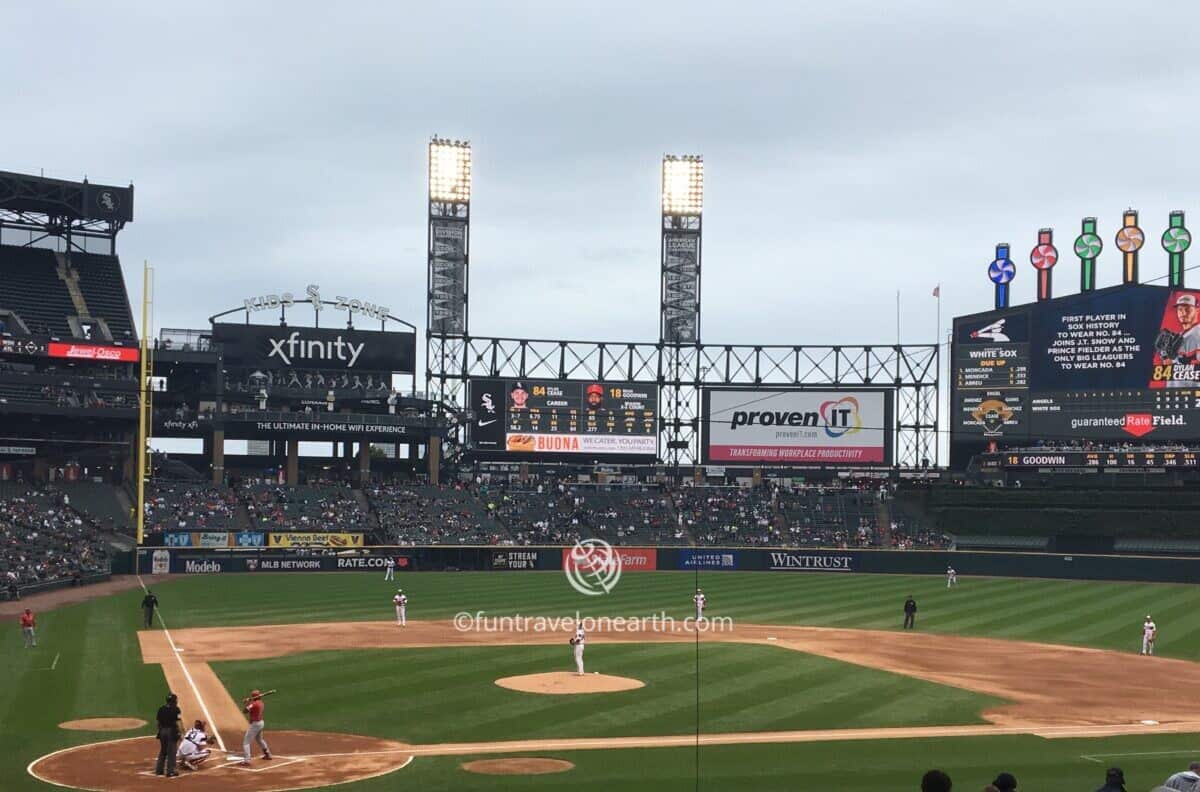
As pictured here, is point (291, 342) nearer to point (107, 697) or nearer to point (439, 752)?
point (107, 697)

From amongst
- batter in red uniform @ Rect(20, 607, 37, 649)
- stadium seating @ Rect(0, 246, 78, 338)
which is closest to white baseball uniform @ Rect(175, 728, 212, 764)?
batter in red uniform @ Rect(20, 607, 37, 649)

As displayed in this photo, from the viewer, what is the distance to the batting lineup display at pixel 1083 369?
244ft

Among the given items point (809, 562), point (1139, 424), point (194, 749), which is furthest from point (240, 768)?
point (1139, 424)

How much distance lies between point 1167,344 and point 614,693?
56692 mm

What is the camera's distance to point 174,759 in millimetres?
21672

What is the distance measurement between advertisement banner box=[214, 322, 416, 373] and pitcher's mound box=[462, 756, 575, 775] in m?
67.5

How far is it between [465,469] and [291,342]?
54.8 ft

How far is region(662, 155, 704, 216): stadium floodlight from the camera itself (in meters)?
92.4

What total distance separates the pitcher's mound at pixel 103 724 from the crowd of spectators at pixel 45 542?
27274 millimetres

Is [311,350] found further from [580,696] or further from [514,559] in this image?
[580,696]

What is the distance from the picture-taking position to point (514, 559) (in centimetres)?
7306

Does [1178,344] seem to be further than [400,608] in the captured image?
Yes

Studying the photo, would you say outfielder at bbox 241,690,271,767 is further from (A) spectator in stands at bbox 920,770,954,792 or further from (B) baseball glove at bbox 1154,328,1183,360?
(B) baseball glove at bbox 1154,328,1183,360

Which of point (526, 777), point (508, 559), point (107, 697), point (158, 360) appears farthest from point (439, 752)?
point (158, 360)
